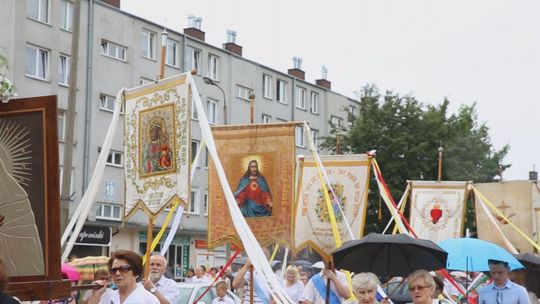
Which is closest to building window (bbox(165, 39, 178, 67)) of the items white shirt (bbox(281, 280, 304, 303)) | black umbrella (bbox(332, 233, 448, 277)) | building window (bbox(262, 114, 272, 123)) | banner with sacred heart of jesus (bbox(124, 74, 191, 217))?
building window (bbox(262, 114, 272, 123))

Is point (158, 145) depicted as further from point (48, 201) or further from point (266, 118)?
point (266, 118)

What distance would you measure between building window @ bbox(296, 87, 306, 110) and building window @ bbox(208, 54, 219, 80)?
876cm

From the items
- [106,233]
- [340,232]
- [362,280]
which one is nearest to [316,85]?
[106,233]

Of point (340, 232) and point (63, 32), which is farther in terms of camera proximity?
point (63, 32)

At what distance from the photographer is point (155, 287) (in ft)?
34.7

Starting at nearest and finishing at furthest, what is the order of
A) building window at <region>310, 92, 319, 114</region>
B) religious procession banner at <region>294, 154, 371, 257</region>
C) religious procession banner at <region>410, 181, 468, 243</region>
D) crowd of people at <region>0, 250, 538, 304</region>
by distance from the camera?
1. crowd of people at <region>0, 250, 538, 304</region>
2. religious procession banner at <region>294, 154, 371, 257</region>
3. religious procession banner at <region>410, 181, 468, 243</region>
4. building window at <region>310, 92, 319, 114</region>

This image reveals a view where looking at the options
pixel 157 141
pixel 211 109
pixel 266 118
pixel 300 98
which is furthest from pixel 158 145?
pixel 300 98

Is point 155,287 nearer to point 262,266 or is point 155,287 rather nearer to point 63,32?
point 262,266

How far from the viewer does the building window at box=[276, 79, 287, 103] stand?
2184 inches

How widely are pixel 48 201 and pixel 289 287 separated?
7.86m

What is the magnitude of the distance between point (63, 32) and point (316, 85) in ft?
72.1

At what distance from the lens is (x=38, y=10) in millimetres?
A: 38906

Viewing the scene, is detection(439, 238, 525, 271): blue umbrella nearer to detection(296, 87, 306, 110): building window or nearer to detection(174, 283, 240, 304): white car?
detection(174, 283, 240, 304): white car

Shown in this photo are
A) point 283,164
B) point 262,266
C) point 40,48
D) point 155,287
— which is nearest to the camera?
point 155,287
